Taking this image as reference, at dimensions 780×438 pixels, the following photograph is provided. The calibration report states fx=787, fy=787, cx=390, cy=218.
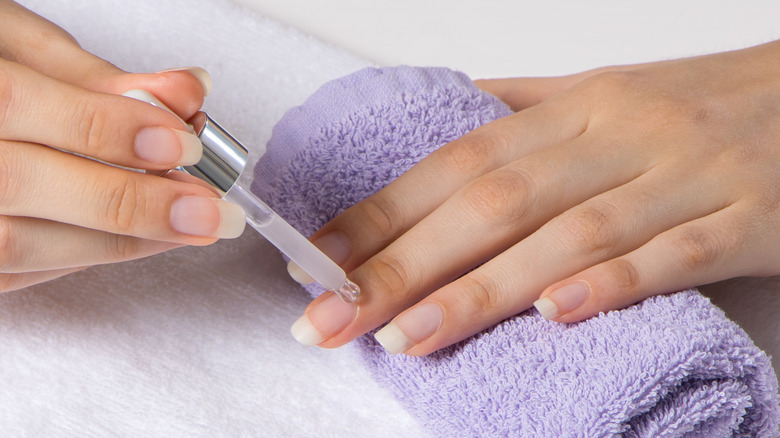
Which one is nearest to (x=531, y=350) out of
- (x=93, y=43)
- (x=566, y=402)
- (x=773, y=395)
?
(x=566, y=402)

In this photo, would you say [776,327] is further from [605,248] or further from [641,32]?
[641,32]

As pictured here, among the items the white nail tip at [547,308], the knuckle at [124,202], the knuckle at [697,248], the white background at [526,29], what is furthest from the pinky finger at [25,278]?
the white background at [526,29]

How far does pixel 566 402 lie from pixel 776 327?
0.23 meters

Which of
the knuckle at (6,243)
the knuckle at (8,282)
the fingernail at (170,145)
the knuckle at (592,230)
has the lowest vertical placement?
the knuckle at (8,282)

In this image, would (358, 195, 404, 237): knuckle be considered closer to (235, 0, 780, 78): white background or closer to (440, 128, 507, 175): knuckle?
(440, 128, 507, 175): knuckle

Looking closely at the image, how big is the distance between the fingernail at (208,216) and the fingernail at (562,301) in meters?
0.20

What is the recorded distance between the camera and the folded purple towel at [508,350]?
451mm

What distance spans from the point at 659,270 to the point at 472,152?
172mm

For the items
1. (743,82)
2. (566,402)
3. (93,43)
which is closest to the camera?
(566,402)

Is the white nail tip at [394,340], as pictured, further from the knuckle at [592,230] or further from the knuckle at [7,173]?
the knuckle at [7,173]

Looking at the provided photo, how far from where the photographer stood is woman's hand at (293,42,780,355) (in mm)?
528

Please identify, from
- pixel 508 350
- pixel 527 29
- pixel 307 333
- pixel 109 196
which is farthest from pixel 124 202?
pixel 527 29

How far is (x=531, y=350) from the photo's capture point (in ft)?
1.61

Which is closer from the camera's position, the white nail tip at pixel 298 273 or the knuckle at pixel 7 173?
the knuckle at pixel 7 173
